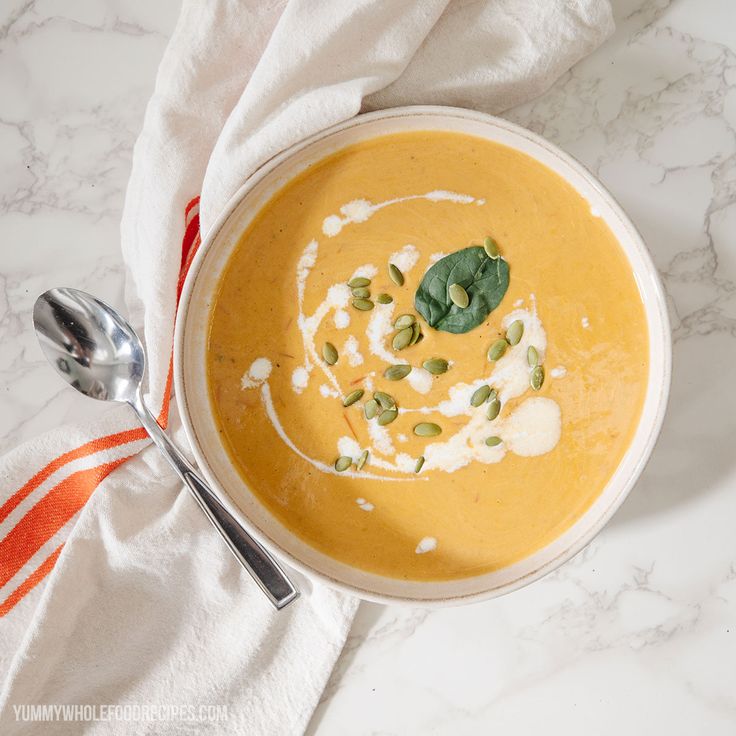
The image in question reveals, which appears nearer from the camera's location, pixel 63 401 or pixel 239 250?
pixel 239 250

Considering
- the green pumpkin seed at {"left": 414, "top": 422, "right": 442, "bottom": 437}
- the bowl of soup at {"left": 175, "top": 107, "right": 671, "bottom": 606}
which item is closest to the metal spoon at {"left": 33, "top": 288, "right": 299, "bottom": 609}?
the bowl of soup at {"left": 175, "top": 107, "right": 671, "bottom": 606}

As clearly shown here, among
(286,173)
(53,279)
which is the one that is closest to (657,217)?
(286,173)

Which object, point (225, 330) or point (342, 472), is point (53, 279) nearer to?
point (225, 330)

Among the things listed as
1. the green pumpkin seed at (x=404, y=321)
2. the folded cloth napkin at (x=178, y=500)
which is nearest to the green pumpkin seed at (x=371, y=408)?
the green pumpkin seed at (x=404, y=321)

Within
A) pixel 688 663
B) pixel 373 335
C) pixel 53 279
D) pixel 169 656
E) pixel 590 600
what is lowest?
pixel 688 663

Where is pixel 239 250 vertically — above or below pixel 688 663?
above

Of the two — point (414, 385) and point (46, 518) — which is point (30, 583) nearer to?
point (46, 518)

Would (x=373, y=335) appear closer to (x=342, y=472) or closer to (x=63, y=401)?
(x=342, y=472)
